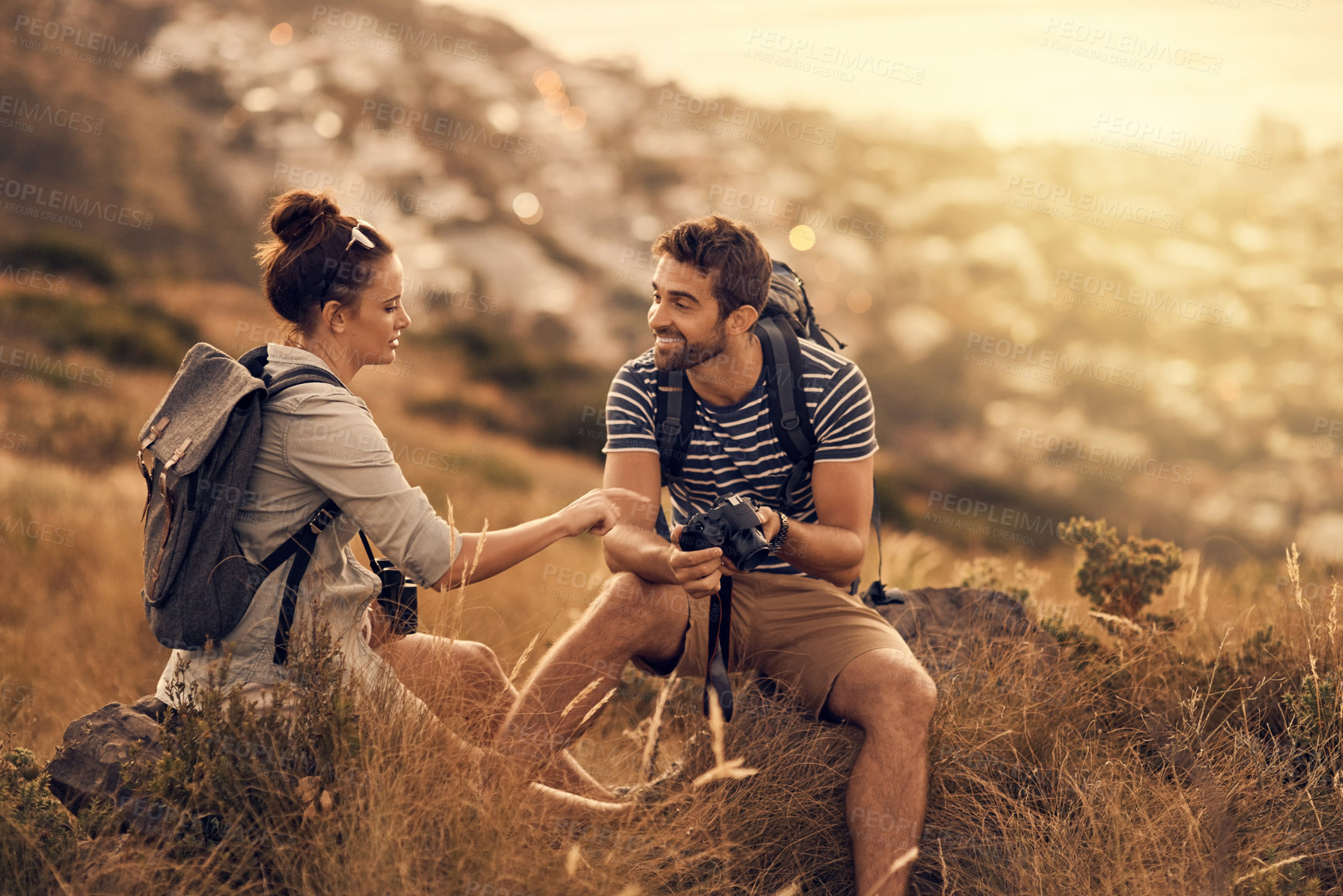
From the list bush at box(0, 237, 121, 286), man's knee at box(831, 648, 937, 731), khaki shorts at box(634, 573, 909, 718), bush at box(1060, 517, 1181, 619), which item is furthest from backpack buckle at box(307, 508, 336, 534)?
bush at box(0, 237, 121, 286)

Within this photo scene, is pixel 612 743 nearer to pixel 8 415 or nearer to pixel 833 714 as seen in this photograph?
pixel 833 714

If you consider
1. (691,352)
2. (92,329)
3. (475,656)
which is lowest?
(92,329)

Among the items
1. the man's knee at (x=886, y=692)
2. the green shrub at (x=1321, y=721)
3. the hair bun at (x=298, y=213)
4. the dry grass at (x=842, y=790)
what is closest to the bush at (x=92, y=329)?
the dry grass at (x=842, y=790)

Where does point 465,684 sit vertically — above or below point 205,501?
below

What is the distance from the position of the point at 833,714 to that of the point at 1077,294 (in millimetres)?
37891

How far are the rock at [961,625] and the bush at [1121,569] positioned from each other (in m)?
0.67

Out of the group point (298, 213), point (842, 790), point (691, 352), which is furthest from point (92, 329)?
point (842, 790)

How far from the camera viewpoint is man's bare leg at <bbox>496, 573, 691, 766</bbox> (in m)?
3.12

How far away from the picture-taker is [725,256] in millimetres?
3627

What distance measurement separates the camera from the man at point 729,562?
10.3 feet

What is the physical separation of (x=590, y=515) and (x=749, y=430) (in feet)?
3.54

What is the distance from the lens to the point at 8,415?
1162 centimetres

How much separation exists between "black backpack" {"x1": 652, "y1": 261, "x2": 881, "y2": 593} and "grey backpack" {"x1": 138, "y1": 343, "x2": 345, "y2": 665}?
1.47 metres

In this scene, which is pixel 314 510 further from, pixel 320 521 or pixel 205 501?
pixel 205 501
